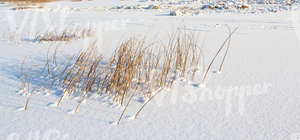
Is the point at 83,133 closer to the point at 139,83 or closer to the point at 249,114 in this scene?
the point at 139,83

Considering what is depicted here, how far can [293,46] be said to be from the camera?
2135mm

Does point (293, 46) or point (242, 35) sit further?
point (242, 35)

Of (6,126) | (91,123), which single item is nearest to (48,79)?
(6,126)

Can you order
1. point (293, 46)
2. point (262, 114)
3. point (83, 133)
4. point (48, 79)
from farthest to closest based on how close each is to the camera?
1. point (293, 46)
2. point (48, 79)
3. point (262, 114)
4. point (83, 133)

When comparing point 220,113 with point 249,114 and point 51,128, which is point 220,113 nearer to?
point 249,114

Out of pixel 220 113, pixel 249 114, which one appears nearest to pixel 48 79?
pixel 220 113

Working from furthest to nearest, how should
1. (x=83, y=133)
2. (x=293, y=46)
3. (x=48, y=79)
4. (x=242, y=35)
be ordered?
1. (x=242, y=35)
2. (x=293, y=46)
3. (x=48, y=79)
4. (x=83, y=133)

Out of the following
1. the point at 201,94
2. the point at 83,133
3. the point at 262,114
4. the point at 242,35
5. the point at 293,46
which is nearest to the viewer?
the point at 83,133

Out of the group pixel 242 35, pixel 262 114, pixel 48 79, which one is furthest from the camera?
pixel 242 35

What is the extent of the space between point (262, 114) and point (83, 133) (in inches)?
29.8

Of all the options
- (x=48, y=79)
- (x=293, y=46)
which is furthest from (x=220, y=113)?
(x=293, y=46)

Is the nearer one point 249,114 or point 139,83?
point 249,114

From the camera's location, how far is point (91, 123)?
99 cm

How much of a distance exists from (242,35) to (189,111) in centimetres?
194
